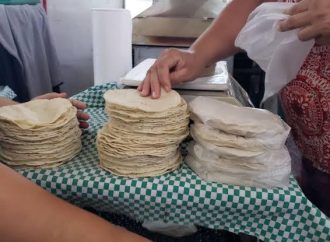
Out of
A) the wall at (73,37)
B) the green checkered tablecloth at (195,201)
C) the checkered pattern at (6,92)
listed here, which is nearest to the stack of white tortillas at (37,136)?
the green checkered tablecloth at (195,201)

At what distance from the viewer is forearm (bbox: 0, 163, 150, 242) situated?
444 millimetres

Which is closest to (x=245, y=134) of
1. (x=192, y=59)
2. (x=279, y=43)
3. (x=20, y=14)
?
(x=279, y=43)

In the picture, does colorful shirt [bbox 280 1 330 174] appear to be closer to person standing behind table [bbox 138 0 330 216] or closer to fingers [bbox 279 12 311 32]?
person standing behind table [bbox 138 0 330 216]

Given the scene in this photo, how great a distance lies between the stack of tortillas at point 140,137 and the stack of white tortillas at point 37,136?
0.23 ft

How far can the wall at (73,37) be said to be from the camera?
2041mm

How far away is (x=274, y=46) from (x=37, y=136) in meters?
0.48

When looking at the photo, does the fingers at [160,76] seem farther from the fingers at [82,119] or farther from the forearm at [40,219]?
the forearm at [40,219]

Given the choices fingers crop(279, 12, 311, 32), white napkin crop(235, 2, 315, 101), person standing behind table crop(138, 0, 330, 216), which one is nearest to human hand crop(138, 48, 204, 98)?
person standing behind table crop(138, 0, 330, 216)

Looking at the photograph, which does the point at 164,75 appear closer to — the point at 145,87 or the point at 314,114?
the point at 145,87

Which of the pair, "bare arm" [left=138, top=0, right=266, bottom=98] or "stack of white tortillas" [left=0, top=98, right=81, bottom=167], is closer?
"stack of white tortillas" [left=0, top=98, right=81, bottom=167]

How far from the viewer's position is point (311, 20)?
598 mm

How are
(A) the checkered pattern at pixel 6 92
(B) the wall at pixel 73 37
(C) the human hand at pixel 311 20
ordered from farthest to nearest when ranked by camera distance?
(B) the wall at pixel 73 37 < (A) the checkered pattern at pixel 6 92 < (C) the human hand at pixel 311 20

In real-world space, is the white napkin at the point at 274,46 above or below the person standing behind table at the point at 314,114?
above

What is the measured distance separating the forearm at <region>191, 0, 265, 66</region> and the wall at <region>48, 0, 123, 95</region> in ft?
4.10
